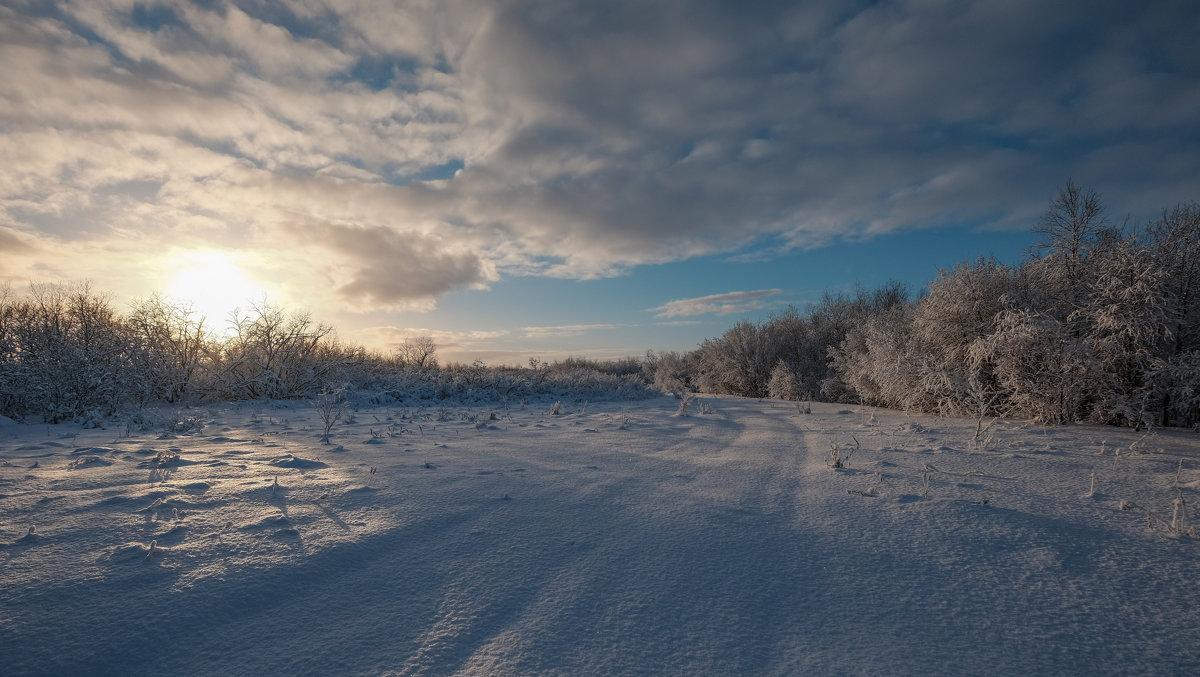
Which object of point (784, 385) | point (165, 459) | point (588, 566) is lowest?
point (588, 566)

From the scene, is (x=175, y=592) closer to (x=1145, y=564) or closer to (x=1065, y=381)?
(x=1145, y=564)

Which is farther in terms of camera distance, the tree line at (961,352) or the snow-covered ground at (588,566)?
the tree line at (961,352)

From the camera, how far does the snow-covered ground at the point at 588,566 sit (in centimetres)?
182

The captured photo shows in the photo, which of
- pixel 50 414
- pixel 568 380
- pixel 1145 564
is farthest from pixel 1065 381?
pixel 50 414

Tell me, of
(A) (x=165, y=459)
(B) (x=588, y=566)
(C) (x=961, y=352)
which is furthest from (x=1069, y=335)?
(A) (x=165, y=459)

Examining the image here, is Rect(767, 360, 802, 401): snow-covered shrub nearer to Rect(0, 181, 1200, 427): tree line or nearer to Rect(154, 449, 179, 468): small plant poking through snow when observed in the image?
Rect(0, 181, 1200, 427): tree line

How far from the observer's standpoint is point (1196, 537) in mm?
2869

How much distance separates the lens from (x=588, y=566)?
2502 millimetres

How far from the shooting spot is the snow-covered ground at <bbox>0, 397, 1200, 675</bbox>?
71.5 inches

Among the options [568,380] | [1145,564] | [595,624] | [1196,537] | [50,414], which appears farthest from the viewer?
[568,380]

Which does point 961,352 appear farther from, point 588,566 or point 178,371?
point 178,371

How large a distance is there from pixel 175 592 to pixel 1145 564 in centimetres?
467

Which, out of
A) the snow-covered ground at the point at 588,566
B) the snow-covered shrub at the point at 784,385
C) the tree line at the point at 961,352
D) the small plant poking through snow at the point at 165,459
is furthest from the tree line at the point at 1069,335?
the small plant poking through snow at the point at 165,459

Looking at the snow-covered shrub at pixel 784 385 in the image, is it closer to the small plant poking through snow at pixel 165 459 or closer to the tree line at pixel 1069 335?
the tree line at pixel 1069 335
